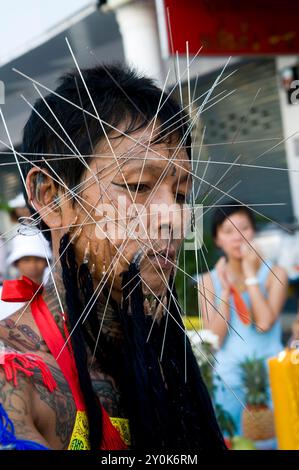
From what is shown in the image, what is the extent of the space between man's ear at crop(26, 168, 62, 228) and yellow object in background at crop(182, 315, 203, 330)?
0.41 meters

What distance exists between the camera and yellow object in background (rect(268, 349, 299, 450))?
114 inches

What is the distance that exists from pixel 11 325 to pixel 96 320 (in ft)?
0.63

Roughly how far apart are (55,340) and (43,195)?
0.32 m

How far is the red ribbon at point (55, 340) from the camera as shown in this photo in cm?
174

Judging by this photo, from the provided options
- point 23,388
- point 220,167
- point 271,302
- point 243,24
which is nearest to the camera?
point 23,388

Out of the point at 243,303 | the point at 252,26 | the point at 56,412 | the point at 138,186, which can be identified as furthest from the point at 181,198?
the point at 252,26

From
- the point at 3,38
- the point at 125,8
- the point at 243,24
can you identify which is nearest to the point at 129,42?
the point at 125,8

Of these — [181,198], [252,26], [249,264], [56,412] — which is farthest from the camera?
[252,26]

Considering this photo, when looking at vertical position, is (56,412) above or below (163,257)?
below

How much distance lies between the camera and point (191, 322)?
6.77 ft

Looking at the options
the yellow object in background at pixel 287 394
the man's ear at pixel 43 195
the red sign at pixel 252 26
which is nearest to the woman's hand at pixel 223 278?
the yellow object in background at pixel 287 394

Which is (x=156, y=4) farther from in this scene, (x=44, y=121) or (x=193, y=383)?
(x=193, y=383)

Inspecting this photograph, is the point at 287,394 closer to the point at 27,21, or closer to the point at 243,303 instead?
the point at 243,303
